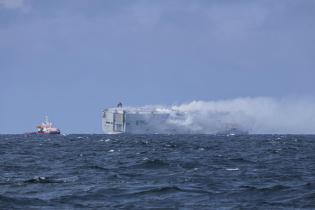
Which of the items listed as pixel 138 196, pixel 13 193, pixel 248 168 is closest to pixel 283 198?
pixel 138 196

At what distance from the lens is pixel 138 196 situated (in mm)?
22391

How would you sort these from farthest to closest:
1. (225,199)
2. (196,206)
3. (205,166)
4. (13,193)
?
(205,166)
(13,193)
(225,199)
(196,206)

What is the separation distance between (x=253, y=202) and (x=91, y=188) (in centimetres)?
707

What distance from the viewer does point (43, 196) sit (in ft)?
74.2

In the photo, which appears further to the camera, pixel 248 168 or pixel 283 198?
pixel 248 168

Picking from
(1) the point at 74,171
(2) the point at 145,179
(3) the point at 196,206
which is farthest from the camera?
(1) the point at 74,171

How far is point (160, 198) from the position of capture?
862 inches

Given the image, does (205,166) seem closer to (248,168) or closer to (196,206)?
(248,168)

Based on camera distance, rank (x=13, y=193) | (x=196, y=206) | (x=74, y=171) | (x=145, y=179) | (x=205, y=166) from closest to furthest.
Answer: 1. (x=196, y=206)
2. (x=13, y=193)
3. (x=145, y=179)
4. (x=74, y=171)
5. (x=205, y=166)

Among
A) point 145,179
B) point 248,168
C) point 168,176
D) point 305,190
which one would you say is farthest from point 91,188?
point 248,168

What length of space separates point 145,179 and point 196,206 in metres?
8.90

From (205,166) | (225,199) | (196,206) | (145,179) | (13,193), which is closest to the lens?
(196,206)

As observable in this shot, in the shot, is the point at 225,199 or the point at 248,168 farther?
the point at 248,168

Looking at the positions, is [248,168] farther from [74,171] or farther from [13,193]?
[13,193]
